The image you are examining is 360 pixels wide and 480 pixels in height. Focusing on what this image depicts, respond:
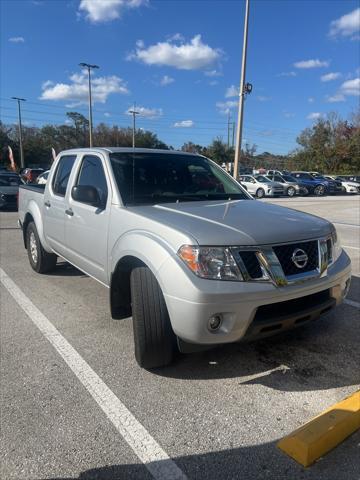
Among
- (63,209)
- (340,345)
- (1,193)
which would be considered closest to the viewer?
(340,345)

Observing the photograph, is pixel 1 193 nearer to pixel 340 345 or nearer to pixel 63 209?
pixel 63 209

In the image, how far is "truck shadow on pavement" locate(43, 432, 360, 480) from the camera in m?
2.14

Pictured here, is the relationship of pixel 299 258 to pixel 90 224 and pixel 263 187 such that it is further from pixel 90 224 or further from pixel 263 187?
pixel 263 187

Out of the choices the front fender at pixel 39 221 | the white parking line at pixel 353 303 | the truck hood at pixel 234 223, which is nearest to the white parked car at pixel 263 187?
the front fender at pixel 39 221

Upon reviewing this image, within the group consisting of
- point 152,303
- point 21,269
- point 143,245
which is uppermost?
point 143,245

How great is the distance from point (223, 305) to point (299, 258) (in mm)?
725

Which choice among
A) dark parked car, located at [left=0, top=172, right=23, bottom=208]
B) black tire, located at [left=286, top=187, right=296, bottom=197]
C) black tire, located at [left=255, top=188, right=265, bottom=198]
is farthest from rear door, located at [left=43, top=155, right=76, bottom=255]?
black tire, located at [left=286, top=187, right=296, bottom=197]

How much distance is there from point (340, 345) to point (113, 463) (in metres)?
2.35

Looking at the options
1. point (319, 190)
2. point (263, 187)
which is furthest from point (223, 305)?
point (319, 190)

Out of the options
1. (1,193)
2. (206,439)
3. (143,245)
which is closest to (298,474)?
(206,439)

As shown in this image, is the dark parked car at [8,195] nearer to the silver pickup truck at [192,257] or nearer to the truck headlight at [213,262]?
the silver pickup truck at [192,257]

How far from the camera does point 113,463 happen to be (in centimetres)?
224

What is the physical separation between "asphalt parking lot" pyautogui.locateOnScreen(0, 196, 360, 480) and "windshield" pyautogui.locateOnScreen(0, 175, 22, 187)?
43.1ft

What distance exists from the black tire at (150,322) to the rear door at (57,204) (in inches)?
81.6
